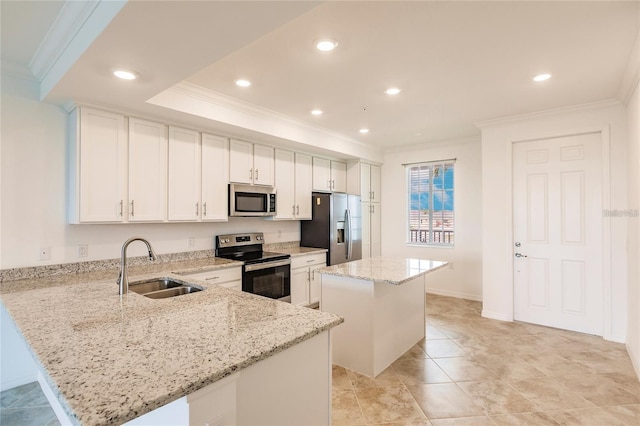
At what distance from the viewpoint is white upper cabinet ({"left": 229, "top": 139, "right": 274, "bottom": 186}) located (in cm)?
378

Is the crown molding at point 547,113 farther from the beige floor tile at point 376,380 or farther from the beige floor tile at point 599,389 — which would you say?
the beige floor tile at point 376,380

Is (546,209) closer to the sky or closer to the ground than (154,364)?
closer to the sky

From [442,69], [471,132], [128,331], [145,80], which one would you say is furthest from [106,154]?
[471,132]

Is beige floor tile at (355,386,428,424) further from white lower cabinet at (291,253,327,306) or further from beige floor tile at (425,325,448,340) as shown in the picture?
white lower cabinet at (291,253,327,306)

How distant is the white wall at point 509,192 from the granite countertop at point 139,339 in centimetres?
337

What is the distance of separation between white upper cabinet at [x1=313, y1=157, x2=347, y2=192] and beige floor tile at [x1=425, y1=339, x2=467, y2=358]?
2.67 metres

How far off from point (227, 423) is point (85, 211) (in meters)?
→ 2.46

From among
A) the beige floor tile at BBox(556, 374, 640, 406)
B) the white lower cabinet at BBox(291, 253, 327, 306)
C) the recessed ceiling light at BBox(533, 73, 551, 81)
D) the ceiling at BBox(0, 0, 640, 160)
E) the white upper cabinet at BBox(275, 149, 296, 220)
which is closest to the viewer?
the ceiling at BBox(0, 0, 640, 160)

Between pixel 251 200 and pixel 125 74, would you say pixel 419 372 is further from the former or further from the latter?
pixel 125 74

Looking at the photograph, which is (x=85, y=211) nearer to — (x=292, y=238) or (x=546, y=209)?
(x=292, y=238)

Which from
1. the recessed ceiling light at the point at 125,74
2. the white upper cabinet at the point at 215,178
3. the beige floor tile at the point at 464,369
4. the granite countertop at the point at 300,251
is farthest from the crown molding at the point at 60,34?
the beige floor tile at the point at 464,369

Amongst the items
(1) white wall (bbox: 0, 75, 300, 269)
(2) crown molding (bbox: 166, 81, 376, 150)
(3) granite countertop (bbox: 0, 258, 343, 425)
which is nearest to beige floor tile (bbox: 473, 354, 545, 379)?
(3) granite countertop (bbox: 0, 258, 343, 425)

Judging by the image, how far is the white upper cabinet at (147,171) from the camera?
294 cm

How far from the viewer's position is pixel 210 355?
3.51 ft
